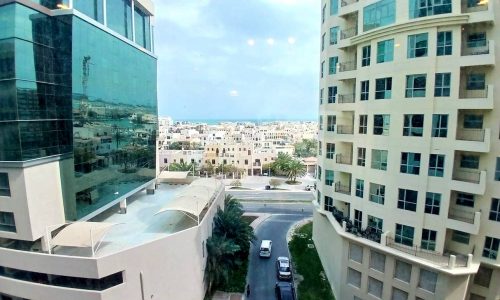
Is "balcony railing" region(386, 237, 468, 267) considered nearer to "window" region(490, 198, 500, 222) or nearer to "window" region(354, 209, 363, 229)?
"window" region(354, 209, 363, 229)

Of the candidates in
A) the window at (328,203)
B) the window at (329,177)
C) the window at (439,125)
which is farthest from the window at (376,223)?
the window at (439,125)

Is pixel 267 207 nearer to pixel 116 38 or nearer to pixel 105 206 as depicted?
pixel 105 206

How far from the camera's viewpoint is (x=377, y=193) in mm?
16172

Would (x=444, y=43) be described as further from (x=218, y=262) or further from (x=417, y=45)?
(x=218, y=262)

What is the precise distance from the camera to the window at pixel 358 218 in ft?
56.8

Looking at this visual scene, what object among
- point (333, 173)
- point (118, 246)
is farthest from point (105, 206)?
point (333, 173)

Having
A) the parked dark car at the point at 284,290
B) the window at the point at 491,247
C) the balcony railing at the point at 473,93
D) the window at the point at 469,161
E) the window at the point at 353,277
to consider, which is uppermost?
the balcony railing at the point at 473,93

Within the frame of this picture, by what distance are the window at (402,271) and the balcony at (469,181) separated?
15.0 ft

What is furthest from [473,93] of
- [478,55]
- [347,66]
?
[347,66]

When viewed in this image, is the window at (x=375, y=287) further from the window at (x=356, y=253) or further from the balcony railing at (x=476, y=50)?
the balcony railing at (x=476, y=50)

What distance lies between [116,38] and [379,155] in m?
17.7

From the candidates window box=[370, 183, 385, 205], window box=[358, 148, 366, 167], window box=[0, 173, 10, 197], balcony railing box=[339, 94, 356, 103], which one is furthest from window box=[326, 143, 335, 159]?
window box=[0, 173, 10, 197]

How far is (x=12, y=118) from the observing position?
1291 cm

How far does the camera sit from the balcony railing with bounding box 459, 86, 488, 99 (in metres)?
13.0
